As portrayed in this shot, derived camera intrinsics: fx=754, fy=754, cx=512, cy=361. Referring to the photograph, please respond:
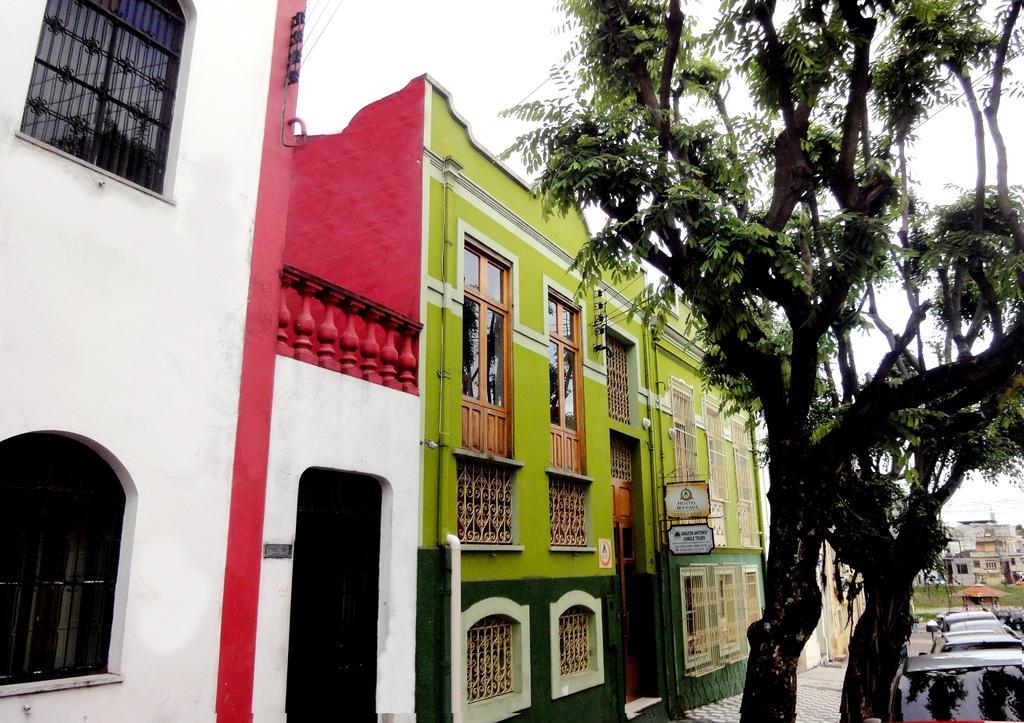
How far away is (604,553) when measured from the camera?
35.1 feet

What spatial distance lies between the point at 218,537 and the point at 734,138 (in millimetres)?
6433

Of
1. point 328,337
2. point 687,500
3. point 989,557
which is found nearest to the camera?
point 328,337

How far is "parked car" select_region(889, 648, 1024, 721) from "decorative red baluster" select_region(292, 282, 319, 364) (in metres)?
6.47

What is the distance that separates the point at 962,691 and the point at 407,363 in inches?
247

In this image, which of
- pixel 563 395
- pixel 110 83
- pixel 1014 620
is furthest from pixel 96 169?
pixel 1014 620

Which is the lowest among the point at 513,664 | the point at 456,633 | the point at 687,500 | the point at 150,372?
the point at 513,664

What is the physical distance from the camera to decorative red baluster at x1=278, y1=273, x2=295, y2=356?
244 inches

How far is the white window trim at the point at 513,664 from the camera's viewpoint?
304 inches

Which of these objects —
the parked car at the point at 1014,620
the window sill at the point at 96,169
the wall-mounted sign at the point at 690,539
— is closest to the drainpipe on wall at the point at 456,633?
the window sill at the point at 96,169

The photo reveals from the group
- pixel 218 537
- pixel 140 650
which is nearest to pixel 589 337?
pixel 218 537

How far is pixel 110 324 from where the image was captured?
15.8 feet

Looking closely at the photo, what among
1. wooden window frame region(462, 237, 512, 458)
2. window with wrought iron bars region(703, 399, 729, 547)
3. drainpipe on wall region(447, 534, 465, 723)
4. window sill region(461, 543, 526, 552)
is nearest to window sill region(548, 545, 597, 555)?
window sill region(461, 543, 526, 552)

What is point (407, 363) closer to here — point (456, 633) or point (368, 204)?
point (368, 204)

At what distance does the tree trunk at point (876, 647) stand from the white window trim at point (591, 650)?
3.19 metres
